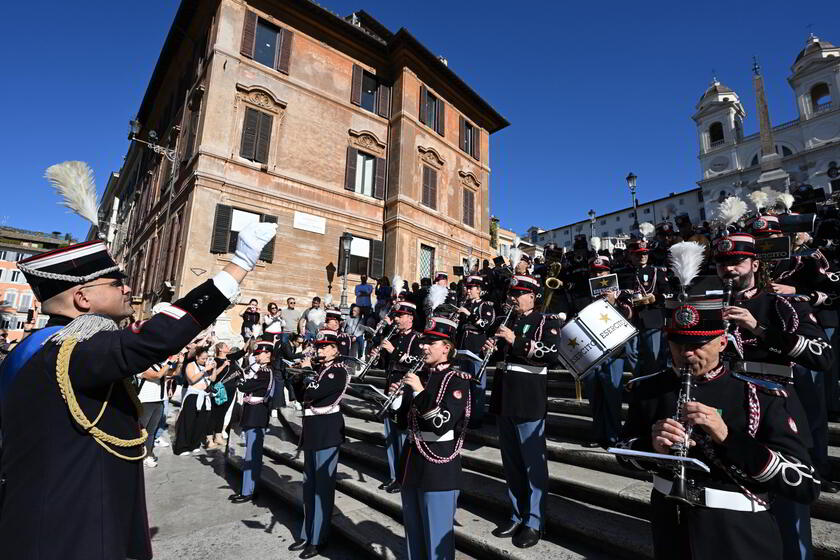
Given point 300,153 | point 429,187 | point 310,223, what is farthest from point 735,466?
point 429,187

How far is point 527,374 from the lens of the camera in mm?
4758

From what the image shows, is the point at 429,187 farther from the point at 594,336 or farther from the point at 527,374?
the point at 594,336

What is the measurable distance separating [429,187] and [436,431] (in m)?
21.8

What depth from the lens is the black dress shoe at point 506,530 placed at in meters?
4.23

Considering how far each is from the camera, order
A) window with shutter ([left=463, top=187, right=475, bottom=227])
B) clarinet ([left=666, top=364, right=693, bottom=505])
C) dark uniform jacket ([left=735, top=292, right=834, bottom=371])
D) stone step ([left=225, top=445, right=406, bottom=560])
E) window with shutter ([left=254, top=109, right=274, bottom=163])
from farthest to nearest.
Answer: window with shutter ([left=463, top=187, right=475, bottom=227]) → window with shutter ([left=254, top=109, right=274, bottom=163]) → stone step ([left=225, top=445, right=406, bottom=560]) → dark uniform jacket ([left=735, top=292, right=834, bottom=371]) → clarinet ([left=666, top=364, right=693, bottom=505])

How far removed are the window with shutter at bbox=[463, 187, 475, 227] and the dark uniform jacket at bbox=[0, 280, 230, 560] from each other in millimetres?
25592

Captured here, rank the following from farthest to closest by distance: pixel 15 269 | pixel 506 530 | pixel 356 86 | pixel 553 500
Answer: pixel 15 269 → pixel 356 86 → pixel 553 500 → pixel 506 530

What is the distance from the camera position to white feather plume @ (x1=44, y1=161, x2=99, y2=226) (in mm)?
2949

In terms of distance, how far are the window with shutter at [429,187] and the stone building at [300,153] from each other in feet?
0.32

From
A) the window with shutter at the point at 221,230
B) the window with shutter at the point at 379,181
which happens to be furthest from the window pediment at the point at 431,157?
the window with shutter at the point at 221,230

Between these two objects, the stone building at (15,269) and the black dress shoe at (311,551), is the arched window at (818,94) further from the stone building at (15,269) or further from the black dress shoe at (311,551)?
the stone building at (15,269)

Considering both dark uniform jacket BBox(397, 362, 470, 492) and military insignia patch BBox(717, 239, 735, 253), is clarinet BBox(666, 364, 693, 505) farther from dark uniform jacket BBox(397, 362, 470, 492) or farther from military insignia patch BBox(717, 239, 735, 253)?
military insignia patch BBox(717, 239, 735, 253)

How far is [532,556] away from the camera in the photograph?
3.83m

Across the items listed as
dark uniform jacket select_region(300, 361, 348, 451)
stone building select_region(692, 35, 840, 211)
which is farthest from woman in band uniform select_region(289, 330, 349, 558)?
stone building select_region(692, 35, 840, 211)
